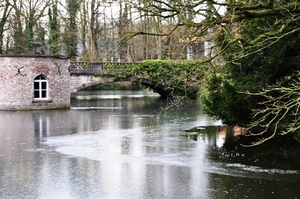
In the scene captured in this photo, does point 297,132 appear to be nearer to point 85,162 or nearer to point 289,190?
point 289,190

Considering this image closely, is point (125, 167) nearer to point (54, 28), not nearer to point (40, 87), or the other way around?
point (40, 87)

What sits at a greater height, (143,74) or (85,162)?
(143,74)

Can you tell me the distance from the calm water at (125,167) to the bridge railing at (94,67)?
43.1 feet

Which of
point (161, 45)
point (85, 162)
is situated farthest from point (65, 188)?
point (161, 45)

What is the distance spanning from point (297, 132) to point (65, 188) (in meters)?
6.15

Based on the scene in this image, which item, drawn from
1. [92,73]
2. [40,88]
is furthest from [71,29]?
[40,88]

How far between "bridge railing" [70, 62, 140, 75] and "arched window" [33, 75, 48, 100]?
142 inches

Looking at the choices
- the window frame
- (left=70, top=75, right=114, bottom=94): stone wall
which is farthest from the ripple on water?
(left=70, top=75, right=114, bottom=94): stone wall

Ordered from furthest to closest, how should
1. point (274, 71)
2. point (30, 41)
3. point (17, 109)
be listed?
1. point (30, 41)
2. point (17, 109)
3. point (274, 71)

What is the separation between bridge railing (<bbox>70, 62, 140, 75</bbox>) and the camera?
32406mm

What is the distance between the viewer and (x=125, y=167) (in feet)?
38.4

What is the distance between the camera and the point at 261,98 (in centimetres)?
1418

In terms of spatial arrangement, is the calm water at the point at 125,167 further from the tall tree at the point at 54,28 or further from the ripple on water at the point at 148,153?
the tall tree at the point at 54,28

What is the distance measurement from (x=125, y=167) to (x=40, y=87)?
1792 cm
